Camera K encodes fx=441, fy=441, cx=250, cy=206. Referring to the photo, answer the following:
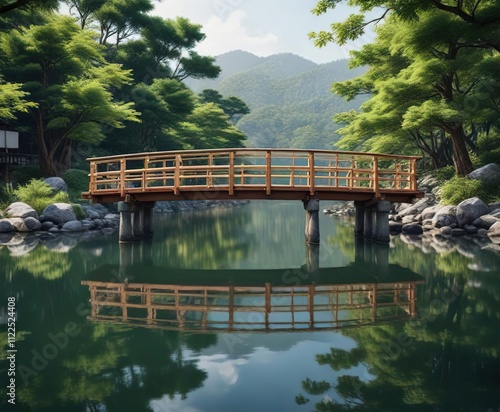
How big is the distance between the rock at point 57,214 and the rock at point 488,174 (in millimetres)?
21735

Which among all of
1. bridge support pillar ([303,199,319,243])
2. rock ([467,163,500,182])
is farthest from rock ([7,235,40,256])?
rock ([467,163,500,182])

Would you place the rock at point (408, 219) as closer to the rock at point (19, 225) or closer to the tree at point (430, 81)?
the tree at point (430, 81)

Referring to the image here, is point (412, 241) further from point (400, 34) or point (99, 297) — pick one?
point (99, 297)

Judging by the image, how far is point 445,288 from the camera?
11.5 m

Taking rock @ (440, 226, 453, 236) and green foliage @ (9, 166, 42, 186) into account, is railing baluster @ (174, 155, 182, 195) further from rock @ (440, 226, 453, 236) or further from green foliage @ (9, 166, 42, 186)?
green foliage @ (9, 166, 42, 186)

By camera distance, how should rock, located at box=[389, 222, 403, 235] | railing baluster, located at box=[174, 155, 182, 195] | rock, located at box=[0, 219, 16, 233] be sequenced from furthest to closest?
rock, located at box=[389, 222, 403, 235] < rock, located at box=[0, 219, 16, 233] < railing baluster, located at box=[174, 155, 182, 195]

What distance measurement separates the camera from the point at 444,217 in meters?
22.2

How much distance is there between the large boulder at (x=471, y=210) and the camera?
21.2 m

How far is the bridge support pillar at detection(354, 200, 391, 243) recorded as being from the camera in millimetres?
18442

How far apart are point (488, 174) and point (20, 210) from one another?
80.3 feet

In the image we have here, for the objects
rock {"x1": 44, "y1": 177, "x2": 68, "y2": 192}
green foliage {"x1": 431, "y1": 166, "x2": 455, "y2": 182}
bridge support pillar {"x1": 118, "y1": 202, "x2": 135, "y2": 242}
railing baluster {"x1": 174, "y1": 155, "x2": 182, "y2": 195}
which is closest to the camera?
railing baluster {"x1": 174, "y1": 155, "x2": 182, "y2": 195}

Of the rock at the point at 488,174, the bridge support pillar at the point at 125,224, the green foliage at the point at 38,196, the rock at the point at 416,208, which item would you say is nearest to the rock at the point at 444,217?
the rock at the point at 416,208

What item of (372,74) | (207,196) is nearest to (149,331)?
(207,196)

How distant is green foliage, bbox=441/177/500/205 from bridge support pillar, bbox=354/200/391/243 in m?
5.38
